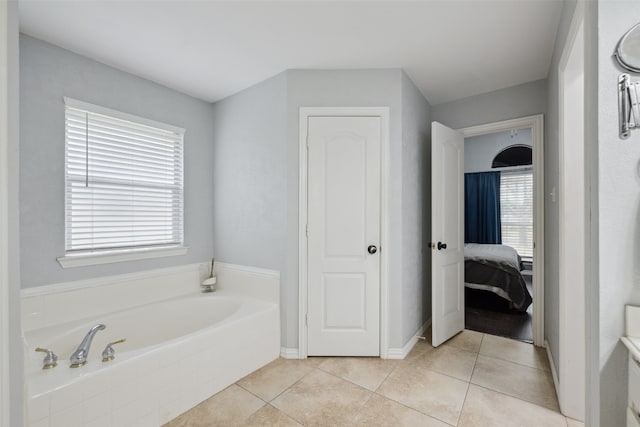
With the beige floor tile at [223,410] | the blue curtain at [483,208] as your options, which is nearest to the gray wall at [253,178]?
the beige floor tile at [223,410]

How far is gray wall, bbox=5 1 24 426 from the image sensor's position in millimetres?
902

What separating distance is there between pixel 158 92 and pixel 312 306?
7.88 ft

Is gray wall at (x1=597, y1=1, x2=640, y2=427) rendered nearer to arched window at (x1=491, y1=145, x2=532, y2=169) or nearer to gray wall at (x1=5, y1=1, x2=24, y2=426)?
gray wall at (x1=5, y1=1, x2=24, y2=426)

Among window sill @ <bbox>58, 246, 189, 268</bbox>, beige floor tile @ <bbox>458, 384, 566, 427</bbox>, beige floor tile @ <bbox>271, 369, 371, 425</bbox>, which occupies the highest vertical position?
window sill @ <bbox>58, 246, 189, 268</bbox>

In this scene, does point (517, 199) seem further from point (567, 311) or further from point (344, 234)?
point (344, 234)

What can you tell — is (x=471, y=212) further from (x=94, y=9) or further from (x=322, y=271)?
(x=94, y=9)

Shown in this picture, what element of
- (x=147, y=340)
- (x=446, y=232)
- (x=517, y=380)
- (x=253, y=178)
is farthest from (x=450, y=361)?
(x=147, y=340)

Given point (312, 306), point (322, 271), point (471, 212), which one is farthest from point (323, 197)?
point (471, 212)

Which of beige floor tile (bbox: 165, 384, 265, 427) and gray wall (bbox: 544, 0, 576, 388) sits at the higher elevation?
gray wall (bbox: 544, 0, 576, 388)

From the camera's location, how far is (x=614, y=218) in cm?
99

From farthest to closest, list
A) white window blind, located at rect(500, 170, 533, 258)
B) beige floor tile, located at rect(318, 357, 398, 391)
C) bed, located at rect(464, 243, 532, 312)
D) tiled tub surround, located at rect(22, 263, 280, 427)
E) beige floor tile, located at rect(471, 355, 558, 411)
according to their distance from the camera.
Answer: white window blind, located at rect(500, 170, 533, 258), bed, located at rect(464, 243, 532, 312), beige floor tile, located at rect(318, 357, 398, 391), beige floor tile, located at rect(471, 355, 558, 411), tiled tub surround, located at rect(22, 263, 280, 427)

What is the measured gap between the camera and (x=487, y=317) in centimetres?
329

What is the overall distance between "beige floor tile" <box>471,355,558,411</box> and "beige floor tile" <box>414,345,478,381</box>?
0.19 feet

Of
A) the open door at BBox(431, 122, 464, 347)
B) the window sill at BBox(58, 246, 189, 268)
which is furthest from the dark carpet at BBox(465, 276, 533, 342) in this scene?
the window sill at BBox(58, 246, 189, 268)
